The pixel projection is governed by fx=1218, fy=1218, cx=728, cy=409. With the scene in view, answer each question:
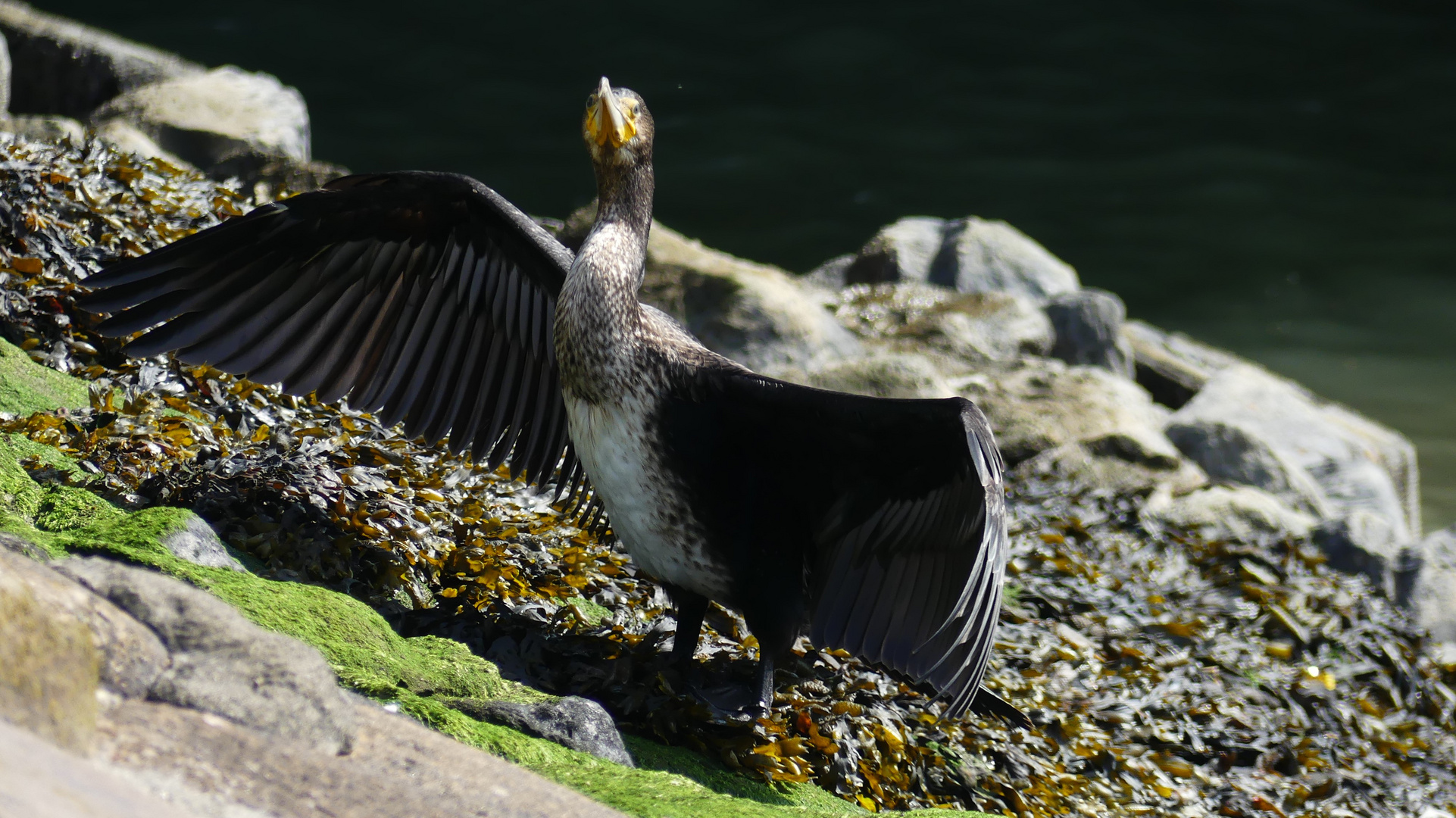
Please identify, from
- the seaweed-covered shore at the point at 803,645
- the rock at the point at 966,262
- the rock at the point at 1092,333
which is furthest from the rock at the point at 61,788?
the rock at the point at 966,262

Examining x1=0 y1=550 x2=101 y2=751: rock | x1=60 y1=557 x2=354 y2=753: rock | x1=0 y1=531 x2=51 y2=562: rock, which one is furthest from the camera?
x1=0 y1=531 x2=51 y2=562: rock

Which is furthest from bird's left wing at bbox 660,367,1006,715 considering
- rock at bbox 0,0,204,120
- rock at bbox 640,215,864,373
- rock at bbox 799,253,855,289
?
rock at bbox 0,0,204,120

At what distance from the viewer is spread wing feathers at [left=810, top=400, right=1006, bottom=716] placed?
9.01 feet

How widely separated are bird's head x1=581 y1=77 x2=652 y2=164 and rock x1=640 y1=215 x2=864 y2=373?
142 inches

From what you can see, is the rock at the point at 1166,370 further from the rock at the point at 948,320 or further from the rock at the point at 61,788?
the rock at the point at 61,788

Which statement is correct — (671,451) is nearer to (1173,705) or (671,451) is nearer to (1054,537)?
(1173,705)

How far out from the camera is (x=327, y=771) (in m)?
1.87

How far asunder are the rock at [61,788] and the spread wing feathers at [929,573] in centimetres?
171

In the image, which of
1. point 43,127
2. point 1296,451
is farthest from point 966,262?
point 43,127

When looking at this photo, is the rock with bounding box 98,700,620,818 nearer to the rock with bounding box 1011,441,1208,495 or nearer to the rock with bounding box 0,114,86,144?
the rock with bounding box 1011,441,1208,495

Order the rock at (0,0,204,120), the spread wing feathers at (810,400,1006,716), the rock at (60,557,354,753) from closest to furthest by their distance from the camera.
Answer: the rock at (60,557,354,753) < the spread wing feathers at (810,400,1006,716) < the rock at (0,0,204,120)

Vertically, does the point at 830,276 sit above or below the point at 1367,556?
above

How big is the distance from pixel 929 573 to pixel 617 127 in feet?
4.82

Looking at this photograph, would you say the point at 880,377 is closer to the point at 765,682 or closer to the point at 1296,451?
the point at 1296,451
